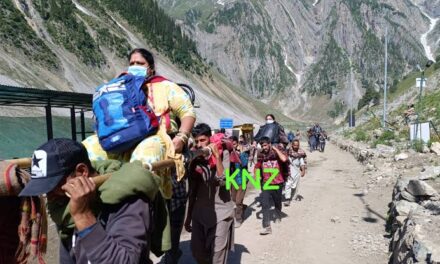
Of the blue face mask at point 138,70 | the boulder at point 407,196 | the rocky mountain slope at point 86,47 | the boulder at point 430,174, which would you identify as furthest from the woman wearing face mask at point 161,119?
the rocky mountain slope at point 86,47

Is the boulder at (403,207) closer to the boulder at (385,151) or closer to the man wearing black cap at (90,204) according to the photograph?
the man wearing black cap at (90,204)

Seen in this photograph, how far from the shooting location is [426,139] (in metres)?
16.5

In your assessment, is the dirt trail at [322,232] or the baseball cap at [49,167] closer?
the baseball cap at [49,167]

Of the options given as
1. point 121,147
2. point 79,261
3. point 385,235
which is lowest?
point 385,235

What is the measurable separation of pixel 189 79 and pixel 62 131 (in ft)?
197

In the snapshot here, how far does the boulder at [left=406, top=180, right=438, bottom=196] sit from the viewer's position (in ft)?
24.1

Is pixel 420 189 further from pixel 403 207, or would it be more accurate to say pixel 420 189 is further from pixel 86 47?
pixel 86 47

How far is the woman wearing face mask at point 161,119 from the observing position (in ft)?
8.50

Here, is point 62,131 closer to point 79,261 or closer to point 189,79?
point 79,261

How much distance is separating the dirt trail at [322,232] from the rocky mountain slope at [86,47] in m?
18.1

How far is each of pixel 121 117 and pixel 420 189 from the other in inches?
256

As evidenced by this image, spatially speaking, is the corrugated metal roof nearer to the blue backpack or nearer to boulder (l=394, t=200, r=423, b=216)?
the blue backpack

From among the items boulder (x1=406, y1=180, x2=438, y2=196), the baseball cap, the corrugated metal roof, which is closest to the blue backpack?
the baseball cap

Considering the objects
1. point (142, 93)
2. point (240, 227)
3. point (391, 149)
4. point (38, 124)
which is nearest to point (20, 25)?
point (38, 124)
